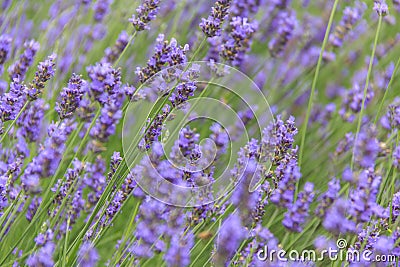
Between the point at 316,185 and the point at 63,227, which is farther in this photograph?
the point at 316,185

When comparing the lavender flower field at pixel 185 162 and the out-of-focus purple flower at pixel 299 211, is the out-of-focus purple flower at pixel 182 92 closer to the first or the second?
the lavender flower field at pixel 185 162

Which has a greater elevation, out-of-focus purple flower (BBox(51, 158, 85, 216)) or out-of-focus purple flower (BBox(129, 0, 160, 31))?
out-of-focus purple flower (BBox(129, 0, 160, 31))

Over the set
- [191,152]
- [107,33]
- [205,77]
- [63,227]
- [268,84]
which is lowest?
[63,227]

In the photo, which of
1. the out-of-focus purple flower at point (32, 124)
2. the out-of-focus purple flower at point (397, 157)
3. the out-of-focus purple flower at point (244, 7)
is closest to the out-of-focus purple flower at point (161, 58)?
the out-of-focus purple flower at point (32, 124)

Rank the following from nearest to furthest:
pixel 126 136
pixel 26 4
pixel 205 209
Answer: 1. pixel 205 209
2. pixel 126 136
3. pixel 26 4

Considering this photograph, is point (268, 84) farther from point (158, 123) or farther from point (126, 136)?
point (158, 123)

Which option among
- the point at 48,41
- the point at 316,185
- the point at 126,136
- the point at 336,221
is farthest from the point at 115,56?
the point at 336,221

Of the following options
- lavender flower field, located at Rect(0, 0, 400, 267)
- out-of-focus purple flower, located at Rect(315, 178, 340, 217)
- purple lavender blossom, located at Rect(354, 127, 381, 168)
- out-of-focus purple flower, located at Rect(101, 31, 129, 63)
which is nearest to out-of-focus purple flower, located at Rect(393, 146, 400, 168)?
lavender flower field, located at Rect(0, 0, 400, 267)

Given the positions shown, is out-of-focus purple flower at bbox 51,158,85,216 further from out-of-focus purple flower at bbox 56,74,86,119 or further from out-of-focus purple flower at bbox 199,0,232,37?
out-of-focus purple flower at bbox 199,0,232,37
